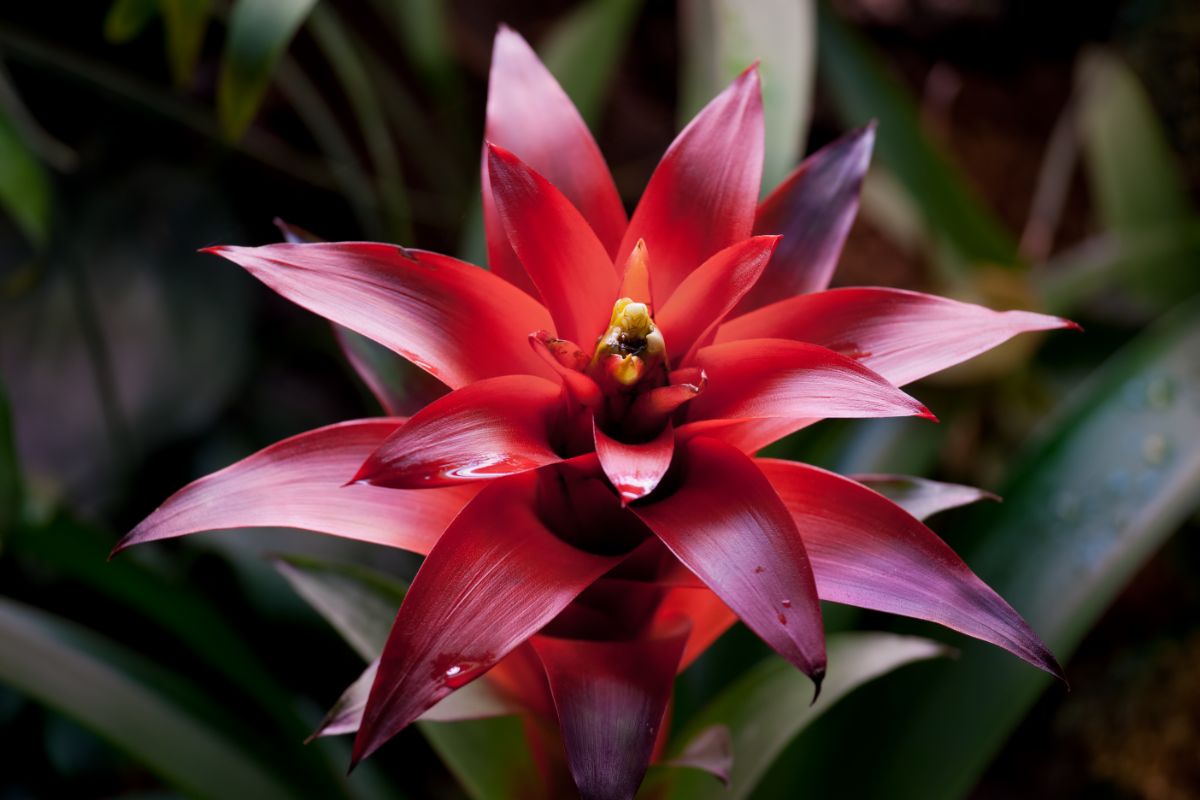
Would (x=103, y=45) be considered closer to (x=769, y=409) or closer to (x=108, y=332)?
(x=108, y=332)

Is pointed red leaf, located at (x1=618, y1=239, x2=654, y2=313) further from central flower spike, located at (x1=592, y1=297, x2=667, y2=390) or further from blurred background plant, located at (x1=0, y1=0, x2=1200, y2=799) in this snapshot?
blurred background plant, located at (x1=0, y1=0, x2=1200, y2=799)

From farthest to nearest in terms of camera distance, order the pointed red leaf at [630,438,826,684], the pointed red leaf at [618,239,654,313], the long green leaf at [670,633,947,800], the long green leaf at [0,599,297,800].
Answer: the long green leaf at [0,599,297,800], the long green leaf at [670,633,947,800], the pointed red leaf at [618,239,654,313], the pointed red leaf at [630,438,826,684]

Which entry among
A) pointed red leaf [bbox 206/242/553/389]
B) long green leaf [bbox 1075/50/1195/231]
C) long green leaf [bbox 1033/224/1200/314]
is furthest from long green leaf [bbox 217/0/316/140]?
long green leaf [bbox 1075/50/1195/231]

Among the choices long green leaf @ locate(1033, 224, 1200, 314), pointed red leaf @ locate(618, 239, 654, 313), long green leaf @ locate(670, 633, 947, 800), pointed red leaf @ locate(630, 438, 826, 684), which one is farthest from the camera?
long green leaf @ locate(1033, 224, 1200, 314)

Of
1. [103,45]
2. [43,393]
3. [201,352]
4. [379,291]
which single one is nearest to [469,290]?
[379,291]

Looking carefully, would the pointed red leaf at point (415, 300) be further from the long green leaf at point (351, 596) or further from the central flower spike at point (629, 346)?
the long green leaf at point (351, 596)

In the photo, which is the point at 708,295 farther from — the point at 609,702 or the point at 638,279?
the point at 609,702
